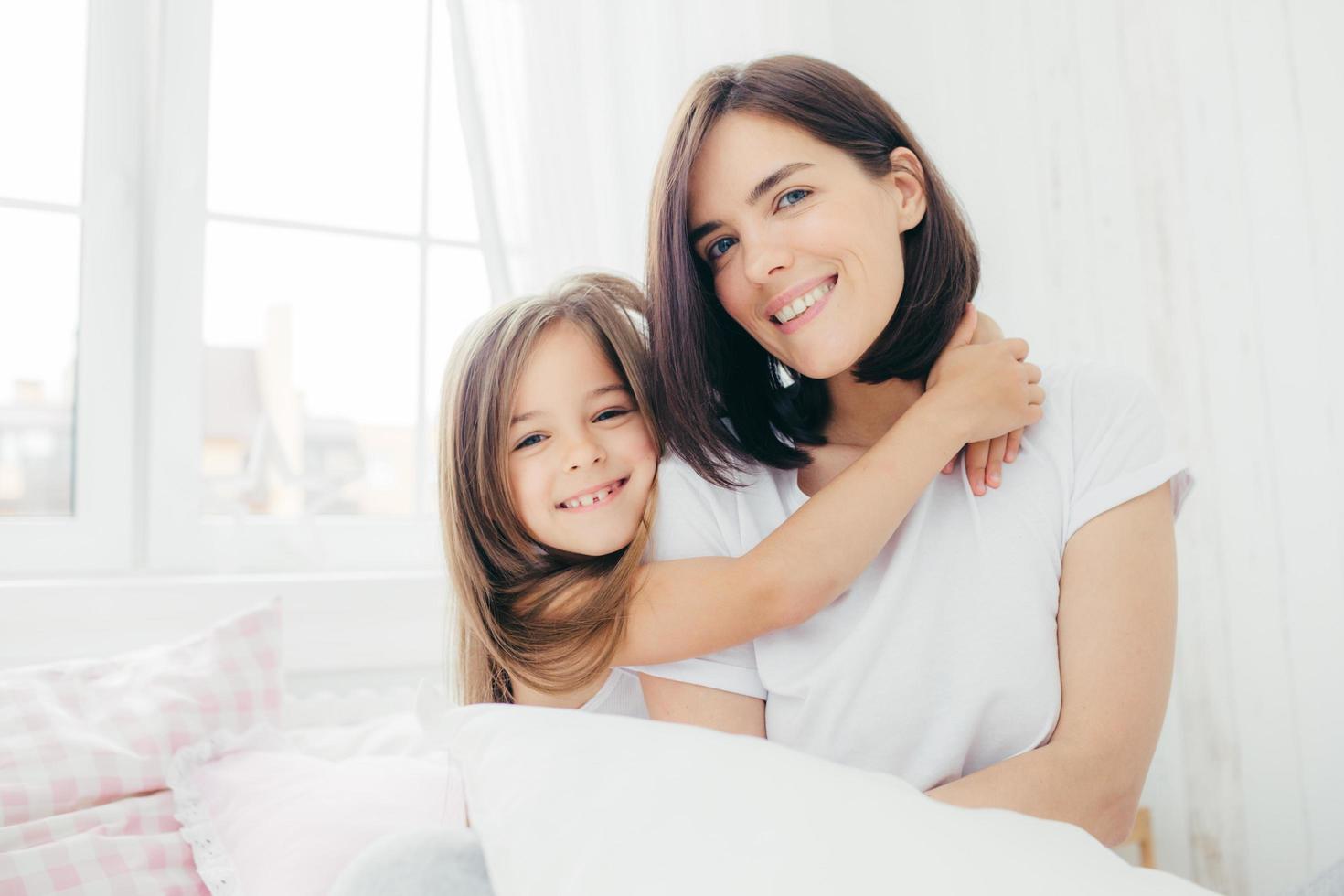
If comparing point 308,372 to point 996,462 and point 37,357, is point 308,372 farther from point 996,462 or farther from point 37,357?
point 996,462

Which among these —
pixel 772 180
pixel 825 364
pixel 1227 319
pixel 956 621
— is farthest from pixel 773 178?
pixel 1227 319

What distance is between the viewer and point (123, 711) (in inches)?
48.8

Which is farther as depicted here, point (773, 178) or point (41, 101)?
point (41, 101)

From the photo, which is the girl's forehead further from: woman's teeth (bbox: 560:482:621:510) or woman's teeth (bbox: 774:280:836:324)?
woman's teeth (bbox: 774:280:836:324)

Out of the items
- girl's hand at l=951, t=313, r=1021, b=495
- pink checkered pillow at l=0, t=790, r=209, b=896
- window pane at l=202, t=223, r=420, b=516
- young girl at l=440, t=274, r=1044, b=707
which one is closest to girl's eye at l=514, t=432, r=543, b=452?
young girl at l=440, t=274, r=1044, b=707

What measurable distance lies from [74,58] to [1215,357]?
2.30m

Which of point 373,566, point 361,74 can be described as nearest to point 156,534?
point 373,566

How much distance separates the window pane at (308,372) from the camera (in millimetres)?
1985

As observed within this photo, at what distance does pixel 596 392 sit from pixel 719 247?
24 cm

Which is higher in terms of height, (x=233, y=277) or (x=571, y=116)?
(x=571, y=116)

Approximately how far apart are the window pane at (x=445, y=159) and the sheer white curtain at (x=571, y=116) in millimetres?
207

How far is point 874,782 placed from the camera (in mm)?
517

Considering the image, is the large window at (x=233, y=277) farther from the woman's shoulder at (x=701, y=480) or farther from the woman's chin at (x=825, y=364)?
the woman's chin at (x=825, y=364)

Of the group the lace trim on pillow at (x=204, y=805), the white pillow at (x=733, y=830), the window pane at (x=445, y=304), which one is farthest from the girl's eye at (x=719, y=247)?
the window pane at (x=445, y=304)
